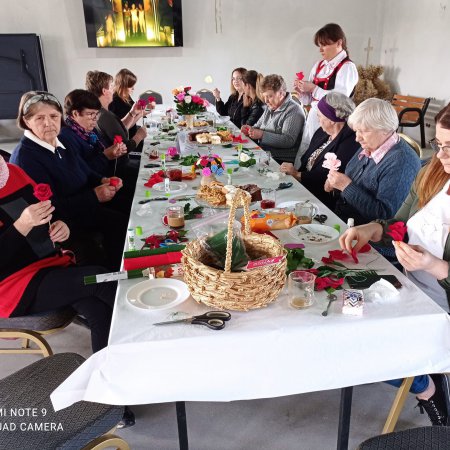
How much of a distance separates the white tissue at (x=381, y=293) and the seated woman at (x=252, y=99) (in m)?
3.62

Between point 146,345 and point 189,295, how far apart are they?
24 cm

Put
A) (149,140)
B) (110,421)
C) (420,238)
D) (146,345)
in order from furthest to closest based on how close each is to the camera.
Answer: (149,140) → (420,238) → (110,421) → (146,345)

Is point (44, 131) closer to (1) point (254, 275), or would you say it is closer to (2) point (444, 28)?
(1) point (254, 275)

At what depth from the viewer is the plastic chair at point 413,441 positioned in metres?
1.08

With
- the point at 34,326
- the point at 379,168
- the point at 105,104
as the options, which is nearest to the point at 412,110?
the point at 105,104

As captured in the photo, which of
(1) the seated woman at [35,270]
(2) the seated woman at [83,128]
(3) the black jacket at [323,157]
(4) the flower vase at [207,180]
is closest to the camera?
(1) the seated woman at [35,270]

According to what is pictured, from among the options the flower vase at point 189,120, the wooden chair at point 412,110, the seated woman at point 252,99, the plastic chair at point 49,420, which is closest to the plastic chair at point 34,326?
the plastic chair at point 49,420

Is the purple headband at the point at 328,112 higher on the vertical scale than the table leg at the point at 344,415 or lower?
higher

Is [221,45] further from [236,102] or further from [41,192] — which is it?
[41,192]

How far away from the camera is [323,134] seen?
288 centimetres

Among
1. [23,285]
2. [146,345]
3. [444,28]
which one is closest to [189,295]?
[146,345]

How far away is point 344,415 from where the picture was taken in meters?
1.41

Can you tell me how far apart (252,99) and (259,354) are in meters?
4.12

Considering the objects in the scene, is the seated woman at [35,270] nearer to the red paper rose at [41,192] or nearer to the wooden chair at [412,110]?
the red paper rose at [41,192]
